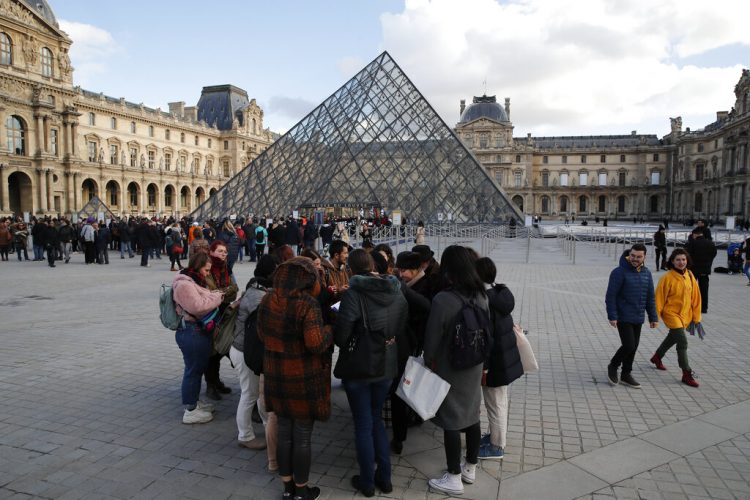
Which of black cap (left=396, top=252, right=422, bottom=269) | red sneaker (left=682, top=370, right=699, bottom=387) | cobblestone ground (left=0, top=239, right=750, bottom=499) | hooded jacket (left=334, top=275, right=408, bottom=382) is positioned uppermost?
black cap (left=396, top=252, right=422, bottom=269)

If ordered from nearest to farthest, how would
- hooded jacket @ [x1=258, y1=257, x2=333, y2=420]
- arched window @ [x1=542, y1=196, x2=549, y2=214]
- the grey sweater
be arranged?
hooded jacket @ [x1=258, y1=257, x2=333, y2=420] < the grey sweater < arched window @ [x1=542, y1=196, x2=549, y2=214]

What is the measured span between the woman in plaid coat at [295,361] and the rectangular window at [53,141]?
137ft

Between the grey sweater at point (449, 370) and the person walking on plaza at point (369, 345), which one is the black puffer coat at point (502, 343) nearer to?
the grey sweater at point (449, 370)

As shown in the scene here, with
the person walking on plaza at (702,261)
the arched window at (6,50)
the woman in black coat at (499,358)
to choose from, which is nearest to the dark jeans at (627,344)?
the woman in black coat at (499,358)

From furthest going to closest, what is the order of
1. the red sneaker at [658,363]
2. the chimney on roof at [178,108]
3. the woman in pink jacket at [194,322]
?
the chimney on roof at [178,108] → the red sneaker at [658,363] → the woman in pink jacket at [194,322]

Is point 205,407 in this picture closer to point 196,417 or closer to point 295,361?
point 196,417

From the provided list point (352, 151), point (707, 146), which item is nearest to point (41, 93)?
point (352, 151)

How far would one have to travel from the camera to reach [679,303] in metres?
4.77

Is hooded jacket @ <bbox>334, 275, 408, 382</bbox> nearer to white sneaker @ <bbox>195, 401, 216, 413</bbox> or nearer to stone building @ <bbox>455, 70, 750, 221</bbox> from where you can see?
white sneaker @ <bbox>195, 401, 216, 413</bbox>

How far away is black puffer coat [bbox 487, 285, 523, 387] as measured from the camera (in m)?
3.05

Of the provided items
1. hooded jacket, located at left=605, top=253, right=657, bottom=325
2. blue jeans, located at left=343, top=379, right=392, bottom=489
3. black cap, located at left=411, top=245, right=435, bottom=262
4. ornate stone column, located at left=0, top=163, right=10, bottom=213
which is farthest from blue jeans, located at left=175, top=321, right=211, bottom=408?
ornate stone column, located at left=0, top=163, right=10, bottom=213

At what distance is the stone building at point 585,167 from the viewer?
216 ft

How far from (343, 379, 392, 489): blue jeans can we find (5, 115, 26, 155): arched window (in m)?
40.5

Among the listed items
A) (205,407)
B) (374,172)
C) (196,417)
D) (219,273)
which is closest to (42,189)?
(374,172)
